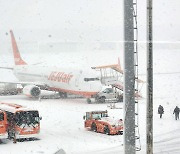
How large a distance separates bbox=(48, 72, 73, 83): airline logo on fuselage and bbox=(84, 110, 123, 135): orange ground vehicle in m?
14.4

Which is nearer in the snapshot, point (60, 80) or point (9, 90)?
point (60, 80)

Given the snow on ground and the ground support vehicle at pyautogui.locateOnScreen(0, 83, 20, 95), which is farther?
the ground support vehicle at pyautogui.locateOnScreen(0, 83, 20, 95)

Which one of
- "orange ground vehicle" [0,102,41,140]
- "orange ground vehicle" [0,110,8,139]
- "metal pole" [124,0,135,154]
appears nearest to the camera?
"metal pole" [124,0,135,154]

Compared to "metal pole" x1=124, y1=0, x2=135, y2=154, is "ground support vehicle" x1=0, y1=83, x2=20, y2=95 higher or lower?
lower

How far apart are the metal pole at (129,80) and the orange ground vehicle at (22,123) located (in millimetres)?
12367

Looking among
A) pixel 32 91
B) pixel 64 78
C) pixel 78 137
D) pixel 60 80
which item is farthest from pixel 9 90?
pixel 78 137

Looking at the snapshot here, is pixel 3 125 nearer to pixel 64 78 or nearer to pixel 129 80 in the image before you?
pixel 129 80

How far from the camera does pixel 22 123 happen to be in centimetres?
2066

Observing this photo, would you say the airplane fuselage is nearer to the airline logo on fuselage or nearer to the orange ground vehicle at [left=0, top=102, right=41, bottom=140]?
the airline logo on fuselage

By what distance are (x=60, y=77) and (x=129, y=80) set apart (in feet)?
103

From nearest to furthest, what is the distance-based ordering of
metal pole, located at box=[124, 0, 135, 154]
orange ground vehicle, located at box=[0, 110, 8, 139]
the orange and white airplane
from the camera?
metal pole, located at box=[124, 0, 135, 154]
orange ground vehicle, located at box=[0, 110, 8, 139]
the orange and white airplane

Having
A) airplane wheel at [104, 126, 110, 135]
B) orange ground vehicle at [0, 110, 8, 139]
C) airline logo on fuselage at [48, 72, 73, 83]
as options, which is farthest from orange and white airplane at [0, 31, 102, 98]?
orange ground vehicle at [0, 110, 8, 139]

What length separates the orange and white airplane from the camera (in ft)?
120

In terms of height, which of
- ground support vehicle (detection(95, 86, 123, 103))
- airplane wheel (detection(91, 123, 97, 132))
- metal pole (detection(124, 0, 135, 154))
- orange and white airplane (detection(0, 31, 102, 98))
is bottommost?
airplane wheel (detection(91, 123, 97, 132))
